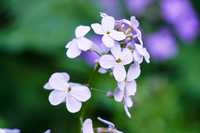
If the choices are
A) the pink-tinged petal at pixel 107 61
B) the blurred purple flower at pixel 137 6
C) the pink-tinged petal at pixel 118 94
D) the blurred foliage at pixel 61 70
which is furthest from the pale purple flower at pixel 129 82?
the blurred purple flower at pixel 137 6

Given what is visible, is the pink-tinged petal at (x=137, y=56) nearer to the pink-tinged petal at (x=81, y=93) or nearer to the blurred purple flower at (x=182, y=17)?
the pink-tinged petal at (x=81, y=93)

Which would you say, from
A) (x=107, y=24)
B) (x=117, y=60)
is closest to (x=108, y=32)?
(x=107, y=24)

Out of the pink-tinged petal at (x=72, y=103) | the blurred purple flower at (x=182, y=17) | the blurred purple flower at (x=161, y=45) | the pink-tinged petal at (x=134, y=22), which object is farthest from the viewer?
the blurred purple flower at (x=182, y=17)

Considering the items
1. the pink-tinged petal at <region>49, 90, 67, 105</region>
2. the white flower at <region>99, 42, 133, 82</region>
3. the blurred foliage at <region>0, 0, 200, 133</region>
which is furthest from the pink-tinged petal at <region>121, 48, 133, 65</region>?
the blurred foliage at <region>0, 0, 200, 133</region>

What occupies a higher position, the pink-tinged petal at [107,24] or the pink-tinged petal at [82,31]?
the pink-tinged petal at [107,24]

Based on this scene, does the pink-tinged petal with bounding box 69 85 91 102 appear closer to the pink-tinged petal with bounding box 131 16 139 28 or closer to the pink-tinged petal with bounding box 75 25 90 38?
the pink-tinged petal with bounding box 75 25 90 38

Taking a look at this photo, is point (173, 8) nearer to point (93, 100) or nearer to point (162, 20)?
point (162, 20)
